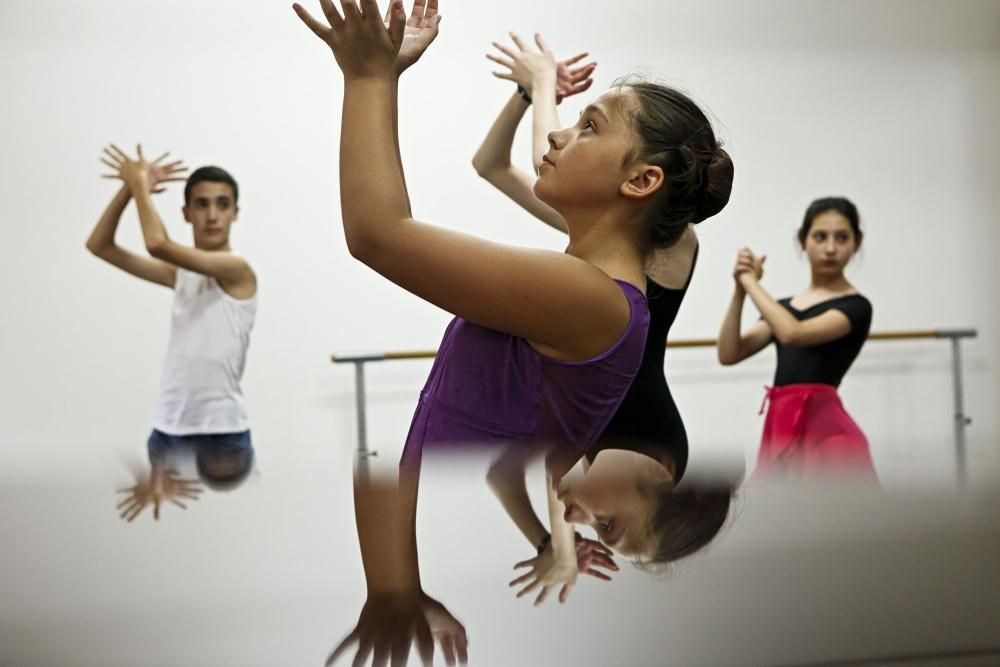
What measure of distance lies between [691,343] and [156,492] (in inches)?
131

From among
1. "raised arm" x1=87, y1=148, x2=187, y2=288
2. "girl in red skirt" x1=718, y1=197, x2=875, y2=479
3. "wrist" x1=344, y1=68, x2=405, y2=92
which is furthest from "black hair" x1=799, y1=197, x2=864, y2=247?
"wrist" x1=344, y1=68, x2=405, y2=92

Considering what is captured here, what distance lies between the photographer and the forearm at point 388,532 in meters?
0.14

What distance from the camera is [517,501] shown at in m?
0.21

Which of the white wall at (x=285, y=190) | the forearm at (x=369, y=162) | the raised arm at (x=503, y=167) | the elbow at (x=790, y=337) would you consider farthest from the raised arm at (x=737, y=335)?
the forearm at (x=369, y=162)

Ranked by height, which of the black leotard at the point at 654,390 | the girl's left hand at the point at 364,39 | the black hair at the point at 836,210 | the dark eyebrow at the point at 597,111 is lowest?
the black leotard at the point at 654,390

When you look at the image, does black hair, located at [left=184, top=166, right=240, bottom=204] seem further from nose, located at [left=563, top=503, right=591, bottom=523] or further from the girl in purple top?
nose, located at [left=563, top=503, right=591, bottom=523]

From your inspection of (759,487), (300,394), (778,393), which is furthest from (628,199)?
(300,394)

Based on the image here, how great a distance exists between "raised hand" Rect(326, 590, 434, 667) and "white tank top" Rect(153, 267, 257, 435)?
2.09 meters

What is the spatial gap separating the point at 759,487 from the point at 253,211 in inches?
134

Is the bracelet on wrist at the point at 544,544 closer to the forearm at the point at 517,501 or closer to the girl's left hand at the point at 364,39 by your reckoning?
the forearm at the point at 517,501

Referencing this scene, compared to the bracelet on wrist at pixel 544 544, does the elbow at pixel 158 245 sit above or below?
above

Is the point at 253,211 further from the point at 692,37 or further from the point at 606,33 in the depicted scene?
the point at 692,37

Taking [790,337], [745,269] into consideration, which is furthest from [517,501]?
[745,269]

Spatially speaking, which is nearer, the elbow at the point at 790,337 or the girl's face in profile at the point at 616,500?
the girl's face in profile at the point at 616,500
